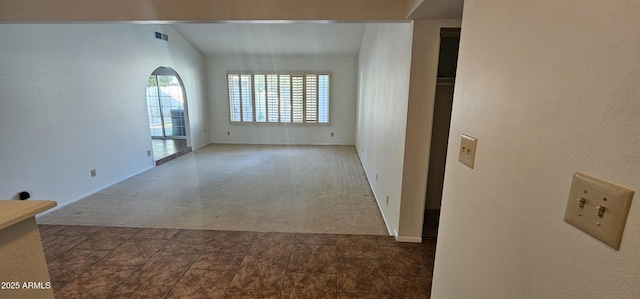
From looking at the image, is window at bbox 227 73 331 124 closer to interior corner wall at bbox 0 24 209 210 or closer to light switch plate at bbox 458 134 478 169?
interior corner wall at bbox 0 24 209 210

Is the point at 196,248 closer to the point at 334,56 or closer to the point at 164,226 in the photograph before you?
the point at 164,226

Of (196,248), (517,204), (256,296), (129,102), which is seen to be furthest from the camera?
(129,102)

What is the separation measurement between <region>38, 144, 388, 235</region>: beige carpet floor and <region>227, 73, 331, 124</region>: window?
7.81 ft

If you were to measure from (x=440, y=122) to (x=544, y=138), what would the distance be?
8.43 ft

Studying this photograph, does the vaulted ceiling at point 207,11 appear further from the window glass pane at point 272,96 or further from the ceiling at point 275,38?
the window glass pane at point 272,96

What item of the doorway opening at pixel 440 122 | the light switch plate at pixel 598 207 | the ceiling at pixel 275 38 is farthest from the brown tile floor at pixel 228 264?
the ceiling at pixel 275 38

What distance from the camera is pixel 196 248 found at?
2.45m

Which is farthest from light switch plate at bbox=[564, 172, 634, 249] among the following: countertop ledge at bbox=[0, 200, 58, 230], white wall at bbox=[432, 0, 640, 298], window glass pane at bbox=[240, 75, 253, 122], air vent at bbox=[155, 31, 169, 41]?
window glass pane at bbox=[240, 75, 253, 122]

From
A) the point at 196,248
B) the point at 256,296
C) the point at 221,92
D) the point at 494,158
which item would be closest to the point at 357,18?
the point at 494,158

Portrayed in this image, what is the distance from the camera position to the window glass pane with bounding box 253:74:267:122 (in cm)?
773

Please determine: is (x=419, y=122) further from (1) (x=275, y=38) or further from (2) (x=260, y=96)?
(2) (x=260, y=96)

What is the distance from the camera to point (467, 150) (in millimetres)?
1058

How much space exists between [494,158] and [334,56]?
7.07 meters

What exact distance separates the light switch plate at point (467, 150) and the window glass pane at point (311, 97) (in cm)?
680
